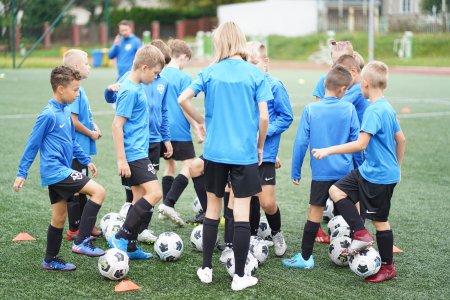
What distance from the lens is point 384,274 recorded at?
19.9 feet

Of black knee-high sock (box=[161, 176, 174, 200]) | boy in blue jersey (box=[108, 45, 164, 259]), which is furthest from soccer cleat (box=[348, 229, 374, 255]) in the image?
black knee-high sock (box=[161, 176, 174, 200])

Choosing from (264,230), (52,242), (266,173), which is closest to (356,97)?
(266,173)

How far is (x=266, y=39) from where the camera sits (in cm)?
5091

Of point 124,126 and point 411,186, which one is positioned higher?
point 124,126

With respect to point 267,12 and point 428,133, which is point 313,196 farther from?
point 267,12

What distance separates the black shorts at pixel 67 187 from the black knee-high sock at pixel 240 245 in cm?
142

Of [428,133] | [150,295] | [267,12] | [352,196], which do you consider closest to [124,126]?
[150,295]

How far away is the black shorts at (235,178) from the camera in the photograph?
5.73 meters

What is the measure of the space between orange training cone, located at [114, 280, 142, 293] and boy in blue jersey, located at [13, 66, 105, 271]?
643 millimetres

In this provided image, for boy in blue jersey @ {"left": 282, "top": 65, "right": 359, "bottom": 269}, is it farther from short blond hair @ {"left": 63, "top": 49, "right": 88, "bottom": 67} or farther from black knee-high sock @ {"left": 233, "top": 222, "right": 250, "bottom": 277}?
short blond hair @ {"left": 63, "top": 49, "right": 88, "bottom": 67}

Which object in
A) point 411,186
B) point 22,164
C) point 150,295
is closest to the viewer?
point 150,295

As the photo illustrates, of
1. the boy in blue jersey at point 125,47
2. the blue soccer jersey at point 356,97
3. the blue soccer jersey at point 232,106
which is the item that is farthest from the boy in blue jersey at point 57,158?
the boy in blue jersey at point 125,47

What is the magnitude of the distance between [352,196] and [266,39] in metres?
45.5

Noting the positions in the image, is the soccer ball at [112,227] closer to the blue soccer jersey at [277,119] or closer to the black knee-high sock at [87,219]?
the black knee-high sock at [87,219]
